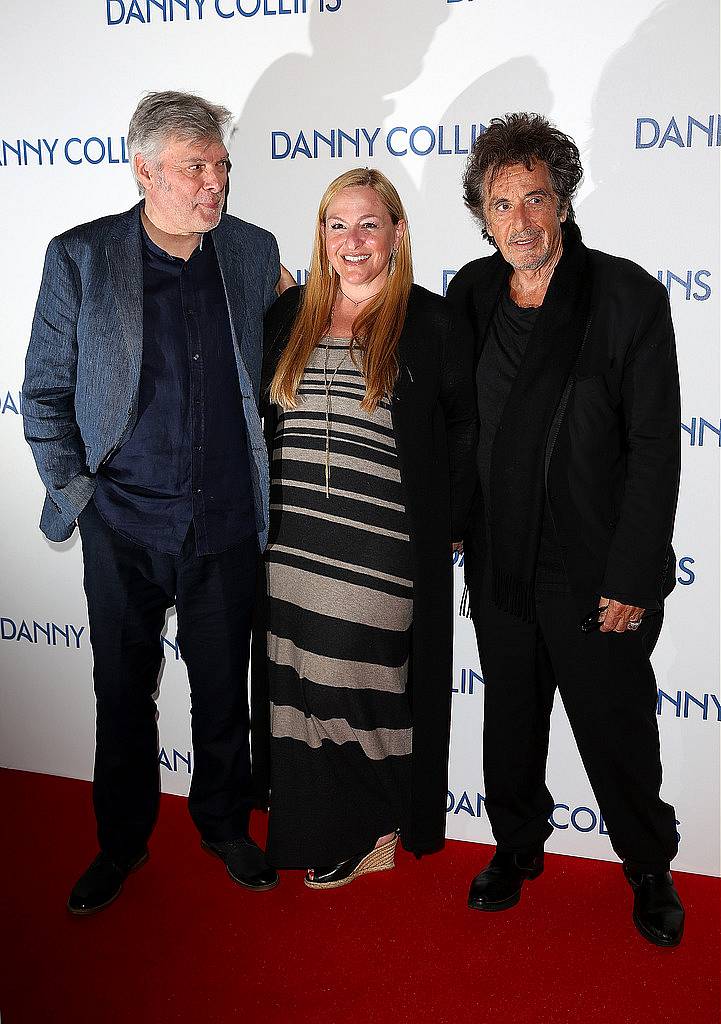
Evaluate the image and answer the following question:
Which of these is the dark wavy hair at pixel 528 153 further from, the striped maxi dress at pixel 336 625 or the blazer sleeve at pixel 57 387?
the blazer sleeve at pixel 57 387

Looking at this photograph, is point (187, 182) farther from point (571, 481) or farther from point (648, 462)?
point (648, 462)

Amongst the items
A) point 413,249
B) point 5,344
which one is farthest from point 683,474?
point 5,344

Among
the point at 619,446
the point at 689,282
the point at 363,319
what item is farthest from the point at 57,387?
the point at 689,282

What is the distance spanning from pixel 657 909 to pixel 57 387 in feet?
6.31

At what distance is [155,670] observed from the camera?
2385 millimetres

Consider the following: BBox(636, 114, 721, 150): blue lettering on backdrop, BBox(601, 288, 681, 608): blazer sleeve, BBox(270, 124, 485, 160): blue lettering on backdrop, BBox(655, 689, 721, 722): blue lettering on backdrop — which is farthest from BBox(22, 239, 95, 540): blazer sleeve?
BBox(655, 689, 721, 722): blue lettering on backdrop

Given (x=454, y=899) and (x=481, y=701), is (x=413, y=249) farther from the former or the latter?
(x=454, y=899)

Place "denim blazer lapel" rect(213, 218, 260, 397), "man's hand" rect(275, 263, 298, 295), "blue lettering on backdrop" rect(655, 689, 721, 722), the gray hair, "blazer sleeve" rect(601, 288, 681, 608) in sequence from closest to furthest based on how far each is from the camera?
"blazer sleeve" rect(601, 288, 681, 608), the gray hair, "denim blazer lapel" rect(213, 218, 260, 397), "man's hand" rect(275, 263, 298, 295), "blue lettering on backdrop" rect(655, 689, 721, 722)

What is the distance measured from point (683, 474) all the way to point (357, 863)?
1.35 metres

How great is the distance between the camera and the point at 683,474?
7.77 ft

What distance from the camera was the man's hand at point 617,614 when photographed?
6.61ft

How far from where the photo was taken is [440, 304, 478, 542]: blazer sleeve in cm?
212

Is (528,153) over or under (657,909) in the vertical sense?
over

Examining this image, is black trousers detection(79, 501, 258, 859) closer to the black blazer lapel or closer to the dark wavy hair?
the black blazer lapel
